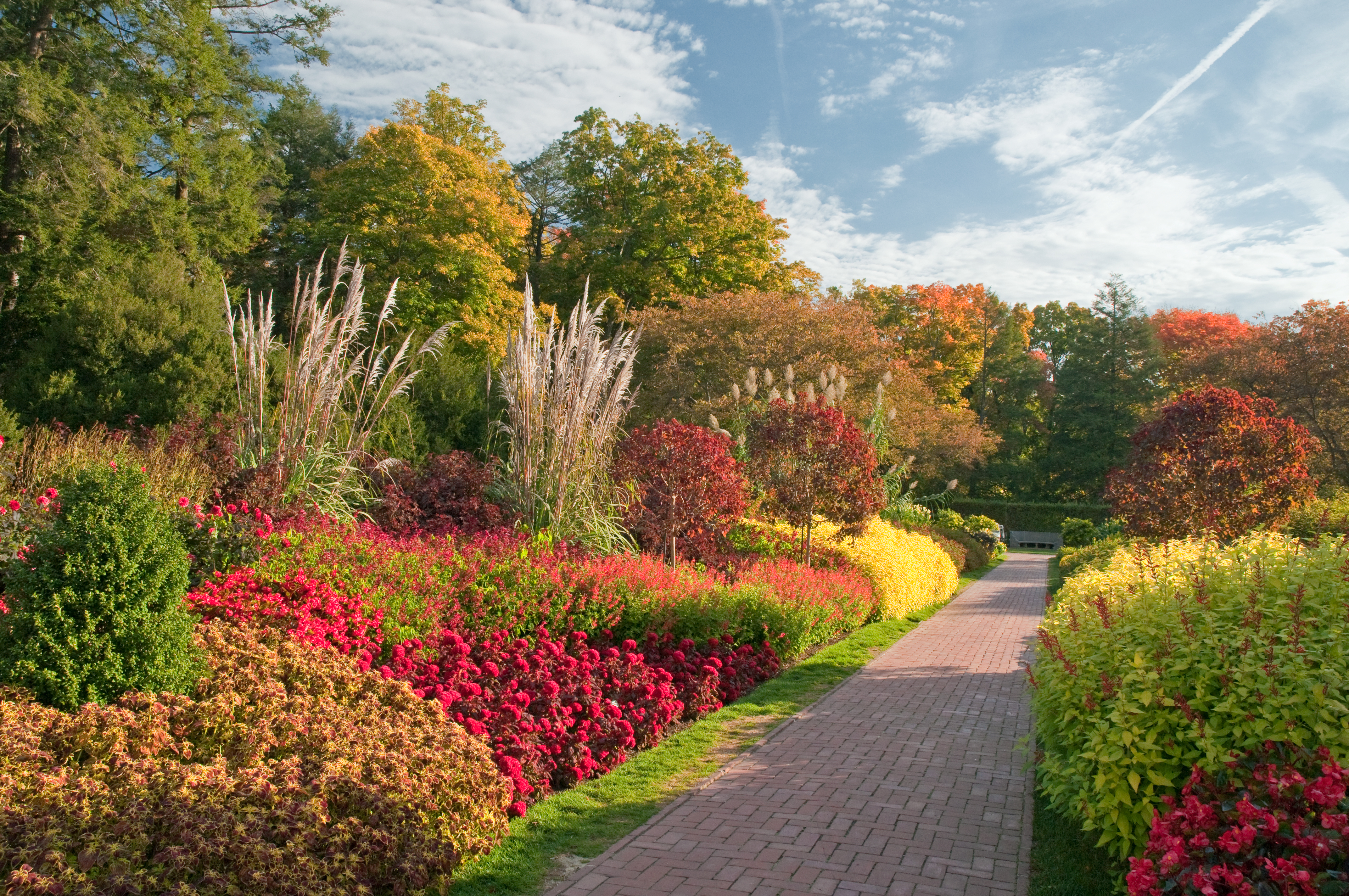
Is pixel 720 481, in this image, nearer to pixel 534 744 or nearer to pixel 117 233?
pixel 534 744

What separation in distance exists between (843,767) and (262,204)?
23.5 metres

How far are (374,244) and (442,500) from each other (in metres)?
14.8

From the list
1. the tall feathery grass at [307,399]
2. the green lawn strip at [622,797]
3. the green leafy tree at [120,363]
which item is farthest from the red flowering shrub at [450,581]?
the green leafy tree at [120,363]

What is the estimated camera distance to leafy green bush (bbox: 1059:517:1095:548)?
1077 inches

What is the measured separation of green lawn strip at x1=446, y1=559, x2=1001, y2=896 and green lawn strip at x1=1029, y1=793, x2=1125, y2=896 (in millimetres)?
1819

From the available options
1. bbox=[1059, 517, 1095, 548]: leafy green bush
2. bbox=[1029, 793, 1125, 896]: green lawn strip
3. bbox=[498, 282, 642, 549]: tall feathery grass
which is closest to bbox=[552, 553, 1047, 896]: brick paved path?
bbox=[1029, 793, 1125, 896]: green lawn strip

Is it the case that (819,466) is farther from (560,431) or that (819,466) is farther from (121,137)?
(121,137)

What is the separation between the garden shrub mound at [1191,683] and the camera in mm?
3031

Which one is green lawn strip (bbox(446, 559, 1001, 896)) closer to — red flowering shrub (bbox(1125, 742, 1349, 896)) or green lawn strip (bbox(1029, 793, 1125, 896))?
green lawn strip (bbox(1029, 793, 1125, 896))

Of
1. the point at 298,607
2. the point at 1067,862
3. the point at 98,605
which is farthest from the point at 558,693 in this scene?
the point at 1067,862

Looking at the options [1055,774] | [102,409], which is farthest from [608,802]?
[102,409]

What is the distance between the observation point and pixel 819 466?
1120 centimetres

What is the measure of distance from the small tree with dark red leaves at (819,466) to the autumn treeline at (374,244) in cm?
335

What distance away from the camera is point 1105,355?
1558 inches
